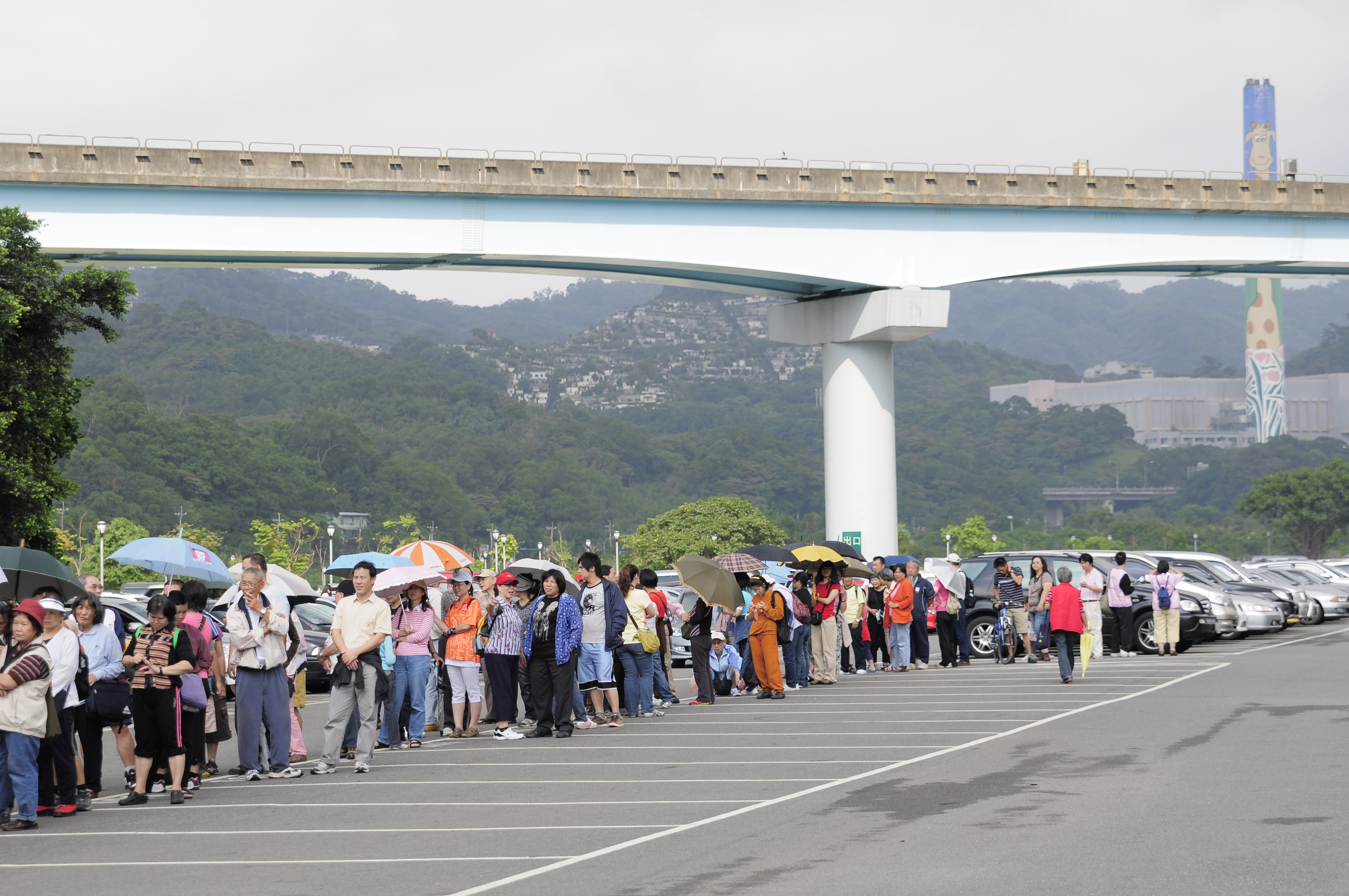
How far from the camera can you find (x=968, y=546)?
101375 mm

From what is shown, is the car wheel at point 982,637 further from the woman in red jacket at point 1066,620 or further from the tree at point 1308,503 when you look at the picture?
the tree at point 1308,503

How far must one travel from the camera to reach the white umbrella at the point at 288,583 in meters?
13.2

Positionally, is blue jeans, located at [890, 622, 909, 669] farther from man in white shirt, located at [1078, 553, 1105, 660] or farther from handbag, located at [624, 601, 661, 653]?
handbag, located at [624, 601, 661, 653]

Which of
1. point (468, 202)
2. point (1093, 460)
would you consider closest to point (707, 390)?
point (1093, 460)

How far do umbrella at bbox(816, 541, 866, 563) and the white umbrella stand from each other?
12.4 meters

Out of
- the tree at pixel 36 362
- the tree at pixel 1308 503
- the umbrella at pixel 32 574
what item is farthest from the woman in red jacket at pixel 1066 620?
the tree at pixel 1308 503

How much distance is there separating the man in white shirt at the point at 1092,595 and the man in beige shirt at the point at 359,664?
39.2ft

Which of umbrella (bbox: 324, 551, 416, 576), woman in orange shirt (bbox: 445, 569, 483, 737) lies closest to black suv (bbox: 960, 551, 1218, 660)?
woman in orange shirt (bbox: 445, 569, 483, 737)

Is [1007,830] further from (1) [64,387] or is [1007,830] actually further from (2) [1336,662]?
(1) [64,387]

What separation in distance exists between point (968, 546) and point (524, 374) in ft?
344

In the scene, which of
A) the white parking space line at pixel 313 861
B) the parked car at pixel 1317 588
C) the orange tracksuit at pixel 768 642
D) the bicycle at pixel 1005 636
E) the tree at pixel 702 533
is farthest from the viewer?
the tree at pixel 702 533

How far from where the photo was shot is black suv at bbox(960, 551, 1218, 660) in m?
24.7

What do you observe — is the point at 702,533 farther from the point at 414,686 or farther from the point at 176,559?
the point at 176,559

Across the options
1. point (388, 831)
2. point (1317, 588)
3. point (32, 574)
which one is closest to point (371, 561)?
point (32, 574)
